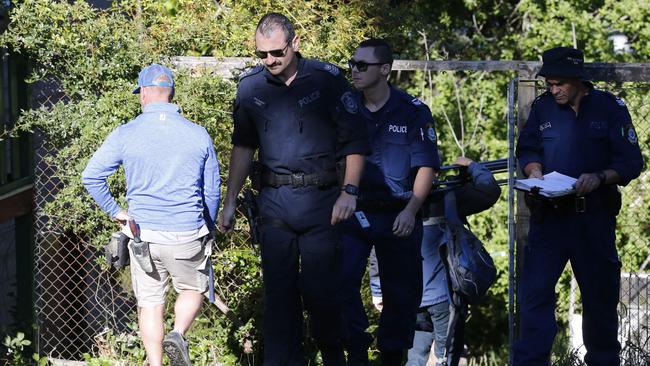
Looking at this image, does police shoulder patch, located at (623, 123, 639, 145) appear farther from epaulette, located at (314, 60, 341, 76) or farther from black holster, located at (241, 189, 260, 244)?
black holster, located at (241, 189, 260, 244)

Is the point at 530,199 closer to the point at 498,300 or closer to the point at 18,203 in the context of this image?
the point at 18,203

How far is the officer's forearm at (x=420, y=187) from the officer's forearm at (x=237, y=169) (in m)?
0.96

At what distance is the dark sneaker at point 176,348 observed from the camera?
6.49 m

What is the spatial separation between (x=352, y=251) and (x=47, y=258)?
374 centimetres

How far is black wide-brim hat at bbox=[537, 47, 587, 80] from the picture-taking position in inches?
253

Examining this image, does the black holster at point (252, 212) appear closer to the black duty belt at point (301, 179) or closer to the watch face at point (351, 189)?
the black duty belt at point (301, 179)

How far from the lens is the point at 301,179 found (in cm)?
581

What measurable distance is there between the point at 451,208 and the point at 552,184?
949 mm

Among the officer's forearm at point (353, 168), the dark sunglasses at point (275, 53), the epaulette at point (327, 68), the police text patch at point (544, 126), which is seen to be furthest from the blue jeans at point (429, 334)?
the dark sunglasses at point (275, 53)

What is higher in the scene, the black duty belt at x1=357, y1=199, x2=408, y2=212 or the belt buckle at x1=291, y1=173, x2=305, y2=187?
the belt buckle at x1=291, y1=173, x2=305, y2=187

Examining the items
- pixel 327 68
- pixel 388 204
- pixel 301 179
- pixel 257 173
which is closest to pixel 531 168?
pixel 388 204

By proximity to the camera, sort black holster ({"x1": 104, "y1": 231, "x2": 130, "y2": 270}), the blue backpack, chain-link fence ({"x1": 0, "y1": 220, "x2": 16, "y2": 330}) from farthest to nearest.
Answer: chain-link fence ({"x1": 0, "y1": 220, "x2": 16, "y2": 330})
the blue backpack
black holster ({"x1": 104, "y1": 231, "x2": 130, "y2": 270})

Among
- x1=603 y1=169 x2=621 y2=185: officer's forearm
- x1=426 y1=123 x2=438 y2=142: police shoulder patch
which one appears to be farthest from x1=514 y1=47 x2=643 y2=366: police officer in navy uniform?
x1=426 y1=123 x2=438 y2=142: police shoulder patch

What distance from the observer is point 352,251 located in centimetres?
654
